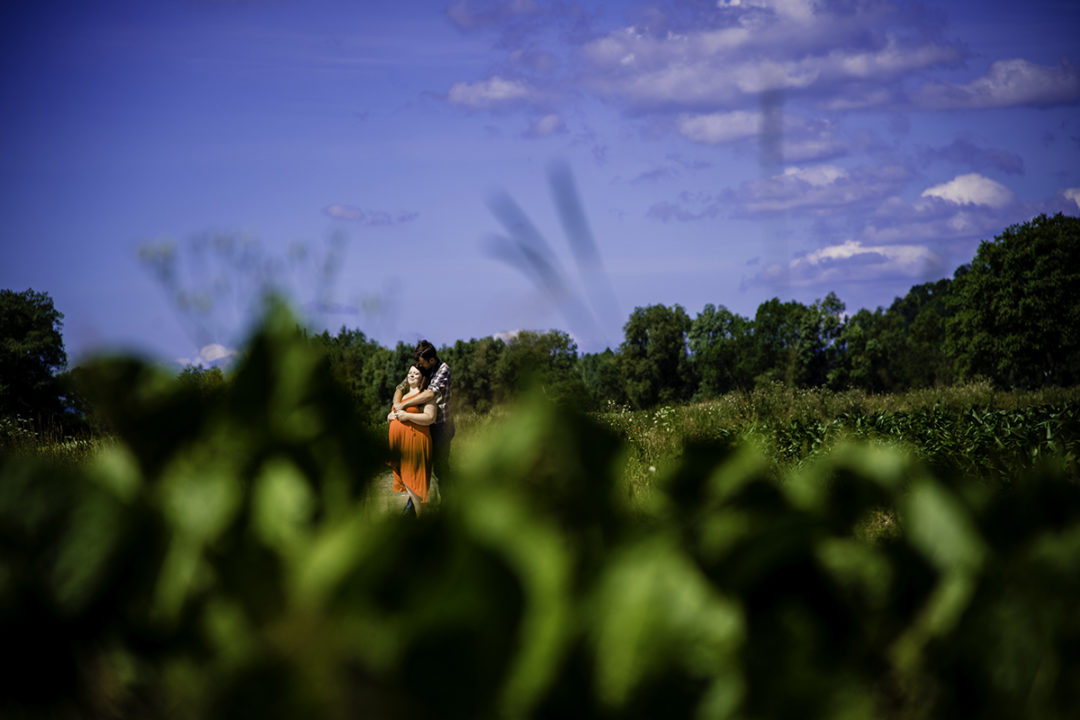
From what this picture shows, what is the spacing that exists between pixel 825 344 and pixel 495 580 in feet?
257

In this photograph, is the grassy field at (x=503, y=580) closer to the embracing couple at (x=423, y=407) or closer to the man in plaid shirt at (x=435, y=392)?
the embracing couple at (x=423, y=407)

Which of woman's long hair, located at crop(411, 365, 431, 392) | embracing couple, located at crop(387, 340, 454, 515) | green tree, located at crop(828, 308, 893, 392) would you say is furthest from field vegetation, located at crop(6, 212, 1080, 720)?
green tree, located at crop(828, 308, 893, 392)

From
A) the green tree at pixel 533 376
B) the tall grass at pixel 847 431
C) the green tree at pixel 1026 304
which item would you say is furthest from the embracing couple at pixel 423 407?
the green tree at pixel 1026 304

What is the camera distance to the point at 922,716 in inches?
24.9

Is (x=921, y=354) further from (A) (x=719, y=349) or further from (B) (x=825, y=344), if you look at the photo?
(A) (x=719, y=349)

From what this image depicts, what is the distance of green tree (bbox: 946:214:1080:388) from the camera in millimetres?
45531

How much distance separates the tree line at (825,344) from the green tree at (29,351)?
0.08 metres

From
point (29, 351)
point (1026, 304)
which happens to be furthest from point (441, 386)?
point (29, 351)

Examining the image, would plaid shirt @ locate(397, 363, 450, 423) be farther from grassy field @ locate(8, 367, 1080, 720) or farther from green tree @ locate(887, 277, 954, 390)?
green tree @ locate(887, 277, 954, 390)

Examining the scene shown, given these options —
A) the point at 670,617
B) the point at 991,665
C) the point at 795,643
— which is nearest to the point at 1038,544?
the point at 991,665

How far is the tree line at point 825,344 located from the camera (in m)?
45.7

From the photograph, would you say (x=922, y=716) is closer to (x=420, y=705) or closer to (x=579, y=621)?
(x=579, y=621)

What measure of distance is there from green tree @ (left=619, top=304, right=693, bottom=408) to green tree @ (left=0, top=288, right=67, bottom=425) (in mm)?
46546

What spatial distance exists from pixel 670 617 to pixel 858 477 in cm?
36
